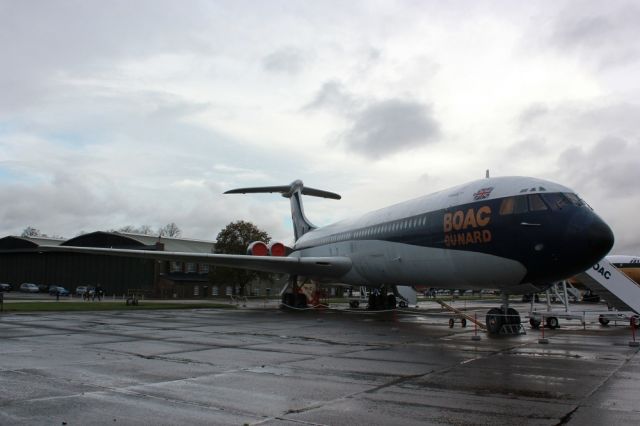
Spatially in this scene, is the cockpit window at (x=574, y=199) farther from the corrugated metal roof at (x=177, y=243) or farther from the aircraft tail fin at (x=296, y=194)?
the corrugated metal roof at (x=177, y=243)

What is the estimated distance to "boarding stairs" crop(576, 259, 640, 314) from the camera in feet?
61.3

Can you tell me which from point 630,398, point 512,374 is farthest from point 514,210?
point 630,398

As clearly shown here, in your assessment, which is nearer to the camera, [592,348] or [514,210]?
[592,348]

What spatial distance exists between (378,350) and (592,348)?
485 centimetres

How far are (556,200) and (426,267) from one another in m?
5.02

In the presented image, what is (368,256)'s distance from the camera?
22719mm

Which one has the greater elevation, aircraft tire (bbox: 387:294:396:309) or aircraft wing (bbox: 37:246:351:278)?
aircraft wing (bbox: 37:246:351:278)

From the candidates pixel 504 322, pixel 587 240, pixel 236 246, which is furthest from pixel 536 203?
pixel 236 246

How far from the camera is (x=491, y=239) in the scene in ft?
48.5

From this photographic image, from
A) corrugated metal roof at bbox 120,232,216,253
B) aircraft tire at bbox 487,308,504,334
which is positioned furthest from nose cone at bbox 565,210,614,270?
corrugated metal roof at bbox 120,232,216,253

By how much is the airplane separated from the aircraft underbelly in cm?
3

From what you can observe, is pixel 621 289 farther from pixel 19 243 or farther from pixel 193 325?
pixel 19 243

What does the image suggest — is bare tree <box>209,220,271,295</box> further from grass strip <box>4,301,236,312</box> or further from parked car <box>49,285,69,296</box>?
grass strip <box>4,301,236,312</box>

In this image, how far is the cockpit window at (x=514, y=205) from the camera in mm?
14391
